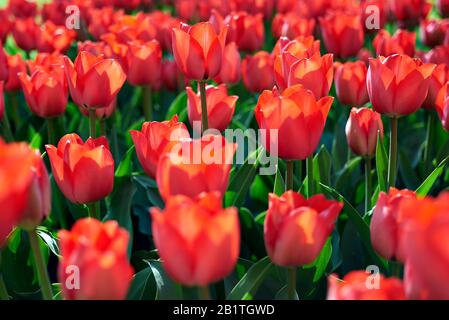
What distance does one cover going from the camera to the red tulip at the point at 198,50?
1.93 m

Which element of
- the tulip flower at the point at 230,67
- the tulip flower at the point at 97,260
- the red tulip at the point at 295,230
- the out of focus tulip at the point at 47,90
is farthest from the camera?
the tulip flower at the point at 230,67

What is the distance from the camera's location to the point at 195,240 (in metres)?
1.01

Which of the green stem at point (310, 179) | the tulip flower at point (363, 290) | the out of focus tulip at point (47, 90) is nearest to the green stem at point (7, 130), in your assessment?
the out of focus tulip at point (47, 90)

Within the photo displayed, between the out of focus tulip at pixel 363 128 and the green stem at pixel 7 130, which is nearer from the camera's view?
the out of focus tulip at pixel 363 128

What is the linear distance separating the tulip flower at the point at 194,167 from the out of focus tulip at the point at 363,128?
78 centimetres

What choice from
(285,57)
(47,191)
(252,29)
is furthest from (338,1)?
(47,191)

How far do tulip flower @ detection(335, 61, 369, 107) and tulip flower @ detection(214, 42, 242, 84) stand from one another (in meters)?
0.43

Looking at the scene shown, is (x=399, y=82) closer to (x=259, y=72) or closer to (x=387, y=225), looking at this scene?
(x=387, y=225)

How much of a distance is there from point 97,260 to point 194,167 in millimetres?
353

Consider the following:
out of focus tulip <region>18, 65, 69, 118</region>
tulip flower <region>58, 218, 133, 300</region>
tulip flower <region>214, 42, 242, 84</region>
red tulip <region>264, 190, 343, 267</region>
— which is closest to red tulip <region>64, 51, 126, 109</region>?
out of focus tulip <region>18, 65, 69, 118</region>

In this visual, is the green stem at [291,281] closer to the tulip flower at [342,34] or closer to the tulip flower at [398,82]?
the tulip flower at [398,82]

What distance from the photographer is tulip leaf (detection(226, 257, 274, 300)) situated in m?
1.37

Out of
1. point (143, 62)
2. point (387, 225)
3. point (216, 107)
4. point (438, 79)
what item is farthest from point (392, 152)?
point (143, 62)

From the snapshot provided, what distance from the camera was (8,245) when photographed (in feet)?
6.26
